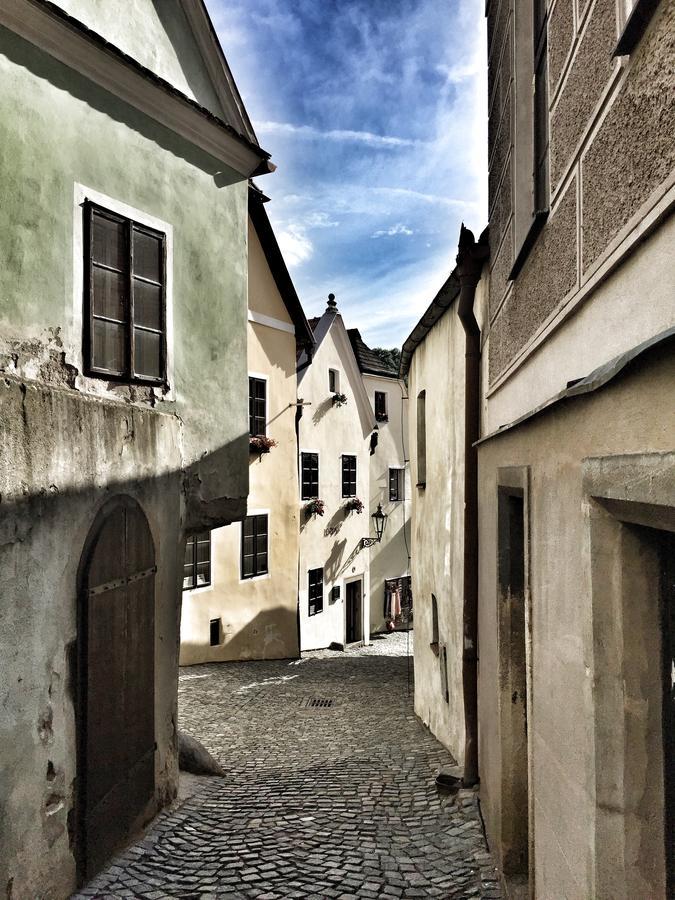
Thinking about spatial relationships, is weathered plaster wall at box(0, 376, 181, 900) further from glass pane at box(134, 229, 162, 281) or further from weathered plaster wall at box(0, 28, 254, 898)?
glass pane at box(134, 229, 162, 281)

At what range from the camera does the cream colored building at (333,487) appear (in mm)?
19984

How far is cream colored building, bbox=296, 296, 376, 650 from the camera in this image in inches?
787

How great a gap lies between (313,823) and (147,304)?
15.9 feet

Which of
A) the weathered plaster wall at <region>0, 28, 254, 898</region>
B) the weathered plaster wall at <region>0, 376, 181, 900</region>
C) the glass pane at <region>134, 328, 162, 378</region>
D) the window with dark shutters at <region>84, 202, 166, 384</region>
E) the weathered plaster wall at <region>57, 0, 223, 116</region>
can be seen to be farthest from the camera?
the glass pane at <region>134, 328, 162, 378</region>

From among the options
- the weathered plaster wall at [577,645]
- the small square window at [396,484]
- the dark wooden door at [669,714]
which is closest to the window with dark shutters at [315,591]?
the small square window at [396,484]

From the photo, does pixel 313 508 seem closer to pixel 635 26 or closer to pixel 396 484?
pixel 396 484

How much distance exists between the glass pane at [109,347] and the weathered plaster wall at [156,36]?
99.8 inches

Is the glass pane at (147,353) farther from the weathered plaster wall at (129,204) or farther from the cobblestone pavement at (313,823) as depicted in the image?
the cobblestone pavement at (313,823)

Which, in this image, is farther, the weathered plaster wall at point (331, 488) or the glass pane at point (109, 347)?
the weathered plaster wall at point (331, 488)

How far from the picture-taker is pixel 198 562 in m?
15.0

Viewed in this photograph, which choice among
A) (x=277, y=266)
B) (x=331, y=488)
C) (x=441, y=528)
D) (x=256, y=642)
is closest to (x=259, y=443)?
(x=277, y=266)

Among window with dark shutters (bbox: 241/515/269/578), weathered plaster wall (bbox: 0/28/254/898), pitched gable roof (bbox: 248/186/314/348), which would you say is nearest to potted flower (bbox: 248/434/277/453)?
window with dark shutters (bbox: 241/515/269/578)

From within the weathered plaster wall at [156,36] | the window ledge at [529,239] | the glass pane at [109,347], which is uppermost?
the weathered plaster wall at [156,36]

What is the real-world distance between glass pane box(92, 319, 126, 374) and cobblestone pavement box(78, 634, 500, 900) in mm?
3813
